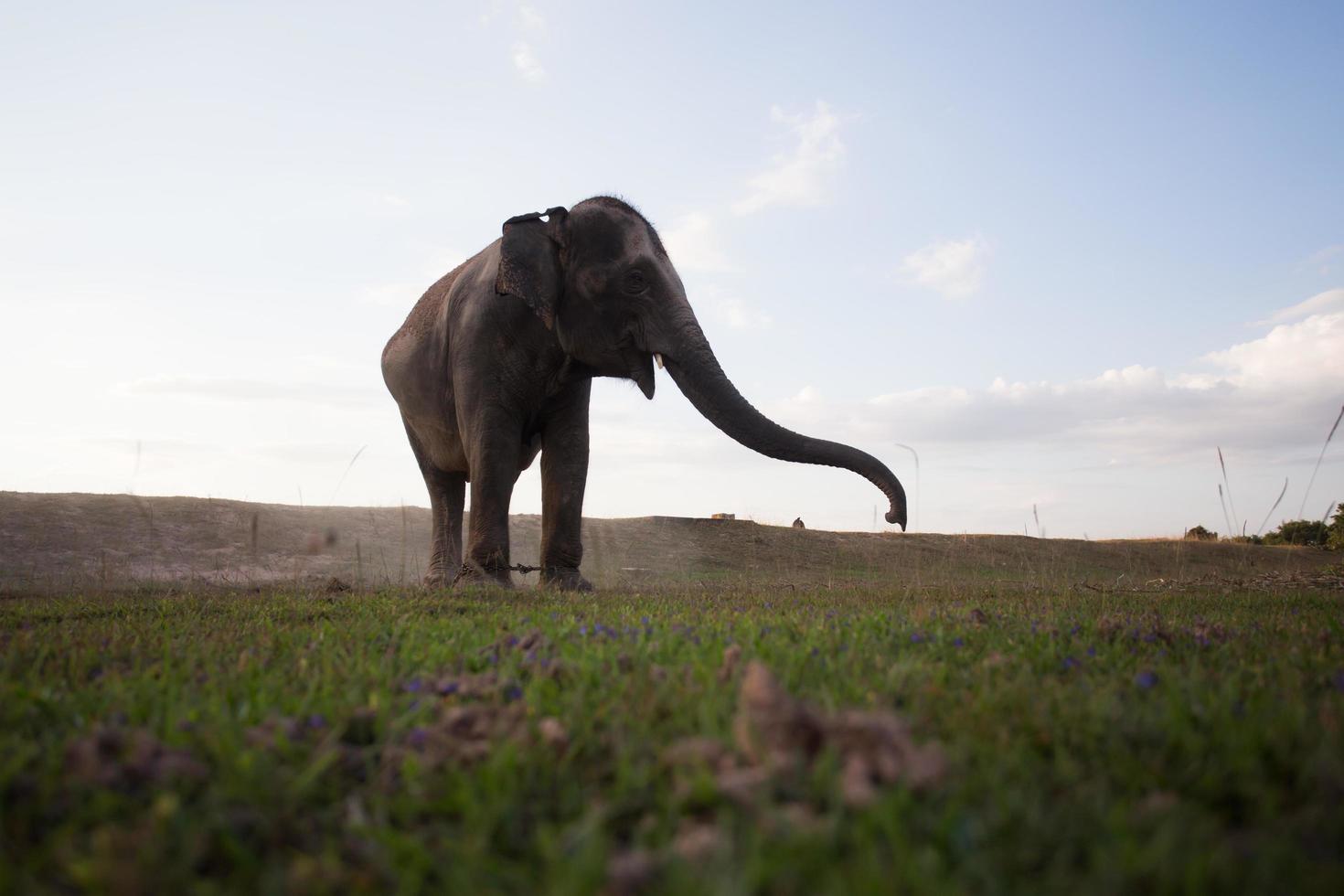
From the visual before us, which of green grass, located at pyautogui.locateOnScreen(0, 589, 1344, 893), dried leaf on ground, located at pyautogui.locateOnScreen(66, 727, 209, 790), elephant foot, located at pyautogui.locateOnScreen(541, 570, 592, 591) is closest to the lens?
green grass, located at pyautogui.locateOnScreen(0, 589, 1344, 893)

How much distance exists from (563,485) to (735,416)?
204cm

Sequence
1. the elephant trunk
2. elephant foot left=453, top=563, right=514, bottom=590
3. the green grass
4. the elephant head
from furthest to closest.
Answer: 1. elephant foot left=453, top=563, right=514, bottom=590
2. the elephant head
3. the elephant trunk
4. the green grass

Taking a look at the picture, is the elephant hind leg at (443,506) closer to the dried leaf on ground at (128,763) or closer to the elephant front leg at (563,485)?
the elephant front leg at (563,485)

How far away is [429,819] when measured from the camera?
1616 mm

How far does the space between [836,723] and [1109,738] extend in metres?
0.78

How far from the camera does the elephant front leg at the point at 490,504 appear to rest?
24.7 ft

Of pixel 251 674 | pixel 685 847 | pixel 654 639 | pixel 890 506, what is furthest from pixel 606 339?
pixel 685 847

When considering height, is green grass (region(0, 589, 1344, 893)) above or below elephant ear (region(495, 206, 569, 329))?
below

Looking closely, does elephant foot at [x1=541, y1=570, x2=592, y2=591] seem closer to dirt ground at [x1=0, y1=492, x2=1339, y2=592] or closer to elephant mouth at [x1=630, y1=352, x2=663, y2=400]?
dirt ground at [x1=0, y1=492, x2=1339, y2=592]

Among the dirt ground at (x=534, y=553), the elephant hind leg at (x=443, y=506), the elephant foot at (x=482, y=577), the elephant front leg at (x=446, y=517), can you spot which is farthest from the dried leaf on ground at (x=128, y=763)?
the elephant hind leg at (x=443, y=506)

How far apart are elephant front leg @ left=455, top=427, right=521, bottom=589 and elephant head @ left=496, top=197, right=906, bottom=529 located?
3.41 feet

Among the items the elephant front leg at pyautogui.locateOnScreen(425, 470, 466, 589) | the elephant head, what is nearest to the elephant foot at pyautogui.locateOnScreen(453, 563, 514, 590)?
the elephant front leg at pyautogui.locateOnScreen(425, 470, 466, 589)

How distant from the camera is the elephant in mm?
6941

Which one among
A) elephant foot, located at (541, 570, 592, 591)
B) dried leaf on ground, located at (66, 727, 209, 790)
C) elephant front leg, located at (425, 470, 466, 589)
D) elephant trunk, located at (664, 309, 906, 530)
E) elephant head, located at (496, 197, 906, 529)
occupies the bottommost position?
dried leaf on ground, located at (66, 727, 209, 790)
